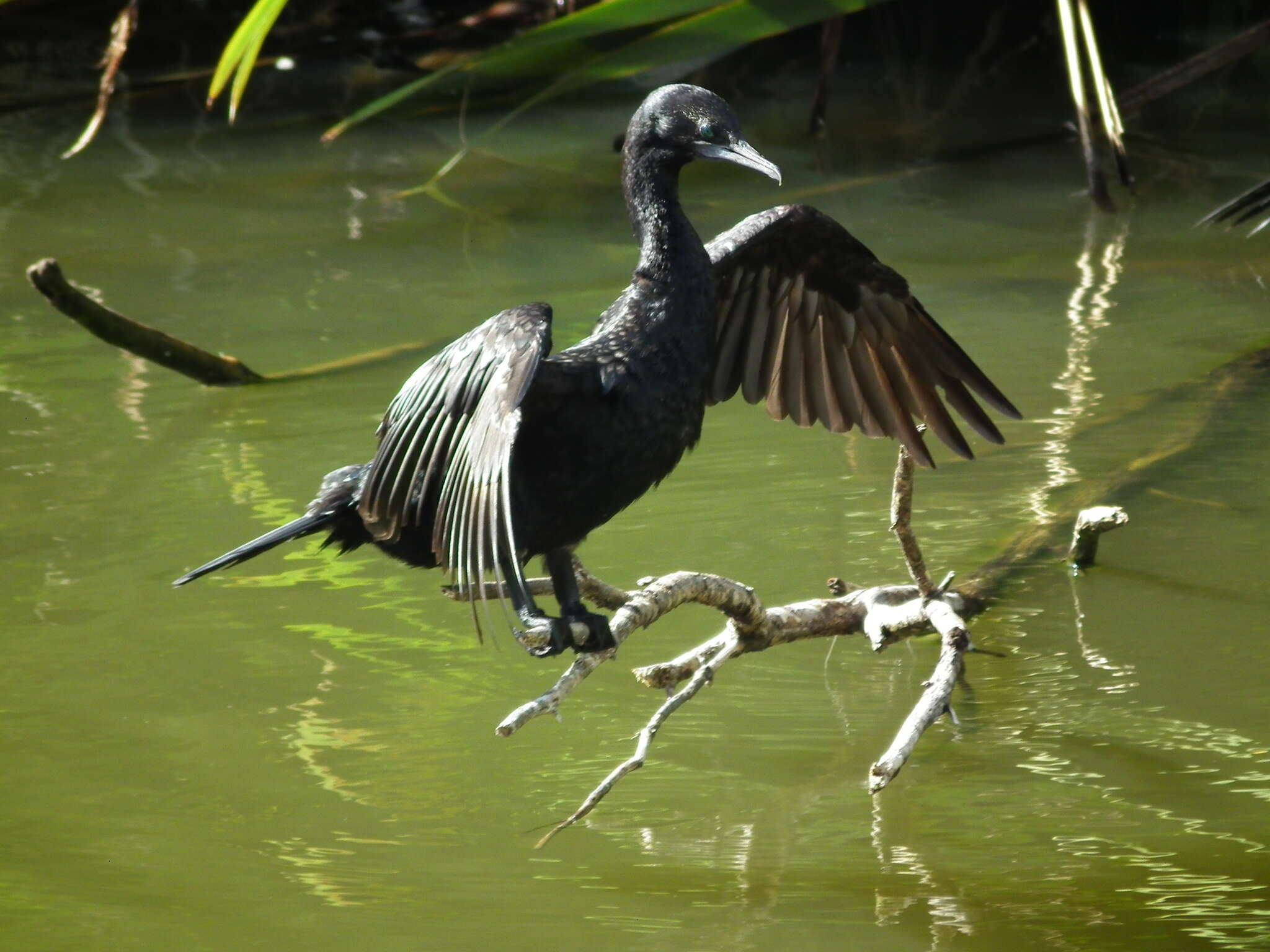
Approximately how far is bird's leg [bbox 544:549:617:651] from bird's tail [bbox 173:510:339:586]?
390 millimetres

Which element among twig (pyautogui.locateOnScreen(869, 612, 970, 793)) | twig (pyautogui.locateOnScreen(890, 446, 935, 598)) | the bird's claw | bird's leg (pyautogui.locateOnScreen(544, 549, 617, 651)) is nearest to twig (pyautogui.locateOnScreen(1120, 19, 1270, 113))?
twig (pyautogui.locateOnScreen(890, 446, 935, 598))

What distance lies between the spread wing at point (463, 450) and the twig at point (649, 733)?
0.33 m

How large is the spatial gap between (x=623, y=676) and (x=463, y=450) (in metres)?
1.18

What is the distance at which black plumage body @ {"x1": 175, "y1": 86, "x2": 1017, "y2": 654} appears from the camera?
2490mm

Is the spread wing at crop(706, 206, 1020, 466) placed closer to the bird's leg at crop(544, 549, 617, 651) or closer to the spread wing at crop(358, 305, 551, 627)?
the bird's leg at crop(544, 549, 617, 651)

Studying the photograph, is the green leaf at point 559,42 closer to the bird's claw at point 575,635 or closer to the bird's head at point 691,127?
the bird's head at point 691,127

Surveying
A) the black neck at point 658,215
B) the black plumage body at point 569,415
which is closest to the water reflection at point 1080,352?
the black plumage body at point 569,415

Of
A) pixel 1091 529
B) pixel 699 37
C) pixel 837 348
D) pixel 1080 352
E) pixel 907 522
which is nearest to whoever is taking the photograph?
pixel 907 522

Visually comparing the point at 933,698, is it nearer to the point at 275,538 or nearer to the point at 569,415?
the point at 569,415

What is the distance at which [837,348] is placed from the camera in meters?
3.49

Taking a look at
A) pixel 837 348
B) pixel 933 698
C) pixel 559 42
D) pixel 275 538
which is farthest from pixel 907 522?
pixel 559 42

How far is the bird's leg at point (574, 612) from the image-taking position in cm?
273

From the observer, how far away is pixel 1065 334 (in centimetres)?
547

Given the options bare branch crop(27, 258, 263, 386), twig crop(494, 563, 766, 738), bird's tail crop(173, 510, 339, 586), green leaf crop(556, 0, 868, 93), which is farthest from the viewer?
green leaf crop(556, 0, 868, 93)
